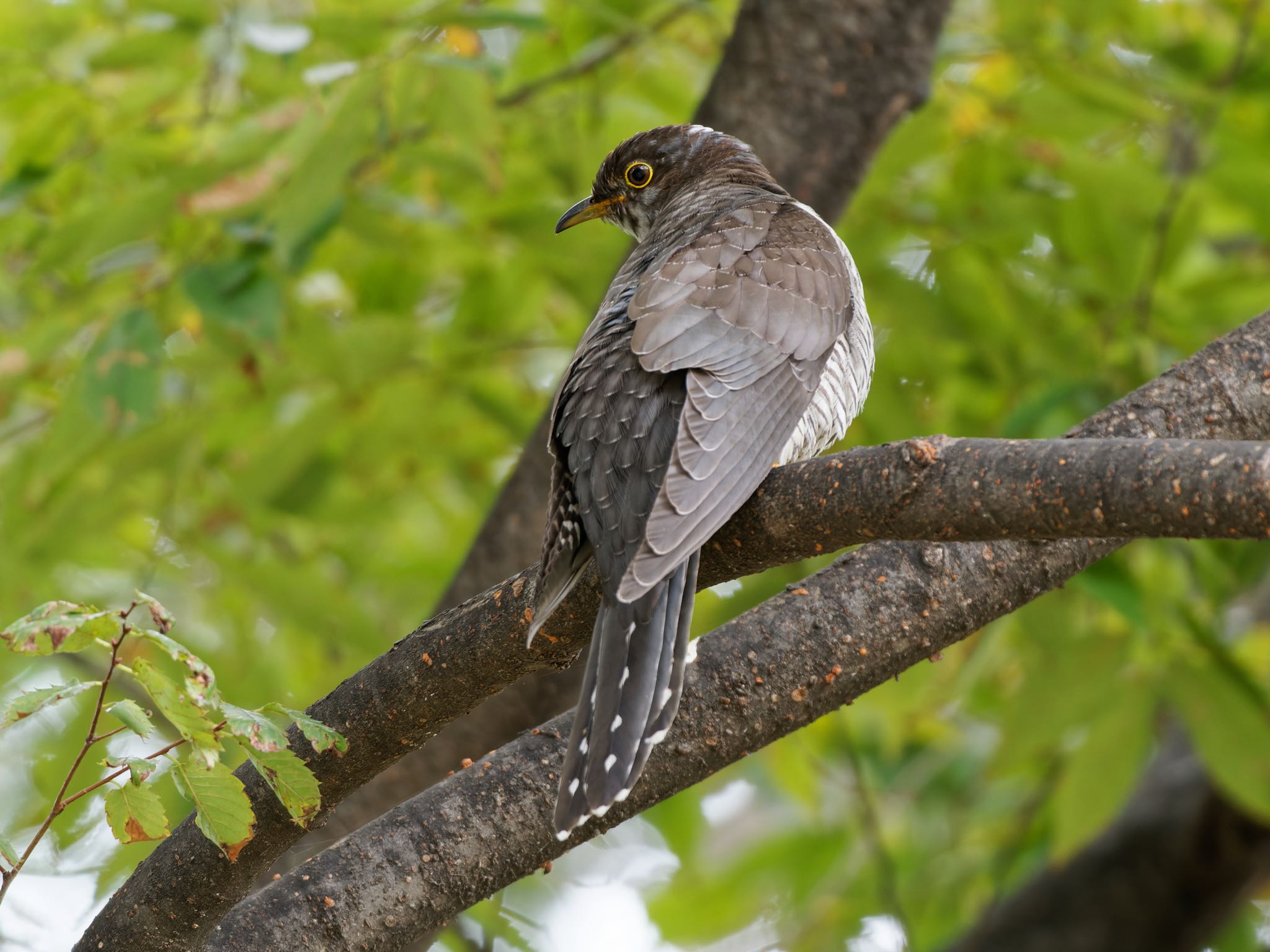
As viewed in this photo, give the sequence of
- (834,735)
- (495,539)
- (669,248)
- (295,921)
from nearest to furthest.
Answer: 1. (295,921)
2. (669,248)
3. (495,539)
4. (834,735)

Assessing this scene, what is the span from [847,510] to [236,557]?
2261mm

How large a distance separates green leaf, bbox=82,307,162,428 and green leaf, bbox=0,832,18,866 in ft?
4.68

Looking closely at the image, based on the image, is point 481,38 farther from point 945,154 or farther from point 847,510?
point 847,510

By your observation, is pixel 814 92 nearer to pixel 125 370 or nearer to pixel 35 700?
pixel 125 370

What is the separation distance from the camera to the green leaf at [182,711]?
149 cm

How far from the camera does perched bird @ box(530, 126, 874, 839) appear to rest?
1.82 meters

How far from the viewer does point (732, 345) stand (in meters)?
2.35

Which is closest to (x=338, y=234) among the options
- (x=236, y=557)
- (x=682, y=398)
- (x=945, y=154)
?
(x=236, y=557)

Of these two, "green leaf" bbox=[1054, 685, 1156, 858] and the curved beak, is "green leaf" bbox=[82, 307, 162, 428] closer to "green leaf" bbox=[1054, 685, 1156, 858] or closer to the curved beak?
the curved beak

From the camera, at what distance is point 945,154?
4.11 meters

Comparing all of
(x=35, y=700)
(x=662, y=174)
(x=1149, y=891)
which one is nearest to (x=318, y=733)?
(x=35, y=700)

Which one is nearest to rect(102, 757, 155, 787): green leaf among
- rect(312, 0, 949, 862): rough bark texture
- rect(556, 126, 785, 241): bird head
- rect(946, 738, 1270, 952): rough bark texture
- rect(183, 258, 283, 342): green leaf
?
rect(183, 258, 283, 342): green leaf

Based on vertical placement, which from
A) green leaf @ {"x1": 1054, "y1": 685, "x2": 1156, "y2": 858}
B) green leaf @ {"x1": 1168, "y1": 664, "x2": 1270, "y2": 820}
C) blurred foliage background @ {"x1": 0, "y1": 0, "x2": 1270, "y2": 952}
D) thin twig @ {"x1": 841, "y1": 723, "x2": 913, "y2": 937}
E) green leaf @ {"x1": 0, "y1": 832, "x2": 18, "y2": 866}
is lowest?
thin twig @ {"x1": 841, "y1": 723, "x2": 913, "y2": 937}

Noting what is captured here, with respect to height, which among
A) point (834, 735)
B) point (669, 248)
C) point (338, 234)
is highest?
point (669, 248)
